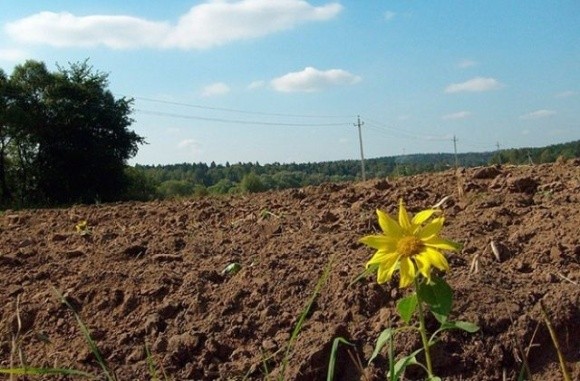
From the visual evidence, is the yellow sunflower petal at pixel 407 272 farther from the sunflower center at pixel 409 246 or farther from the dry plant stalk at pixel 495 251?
the dry plant stalk at pixel 495 251

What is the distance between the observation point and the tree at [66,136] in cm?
2569

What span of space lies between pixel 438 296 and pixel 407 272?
0.37 feet

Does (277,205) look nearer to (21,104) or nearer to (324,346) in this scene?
(324,346)

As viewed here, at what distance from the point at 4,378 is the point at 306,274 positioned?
1.16m

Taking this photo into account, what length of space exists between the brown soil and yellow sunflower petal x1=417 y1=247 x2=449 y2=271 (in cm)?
27

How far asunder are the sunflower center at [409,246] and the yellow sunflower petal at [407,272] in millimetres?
17

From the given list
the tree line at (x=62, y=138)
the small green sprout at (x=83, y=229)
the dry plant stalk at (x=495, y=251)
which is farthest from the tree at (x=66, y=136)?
the dry plant stalk at (x=495, y=251)

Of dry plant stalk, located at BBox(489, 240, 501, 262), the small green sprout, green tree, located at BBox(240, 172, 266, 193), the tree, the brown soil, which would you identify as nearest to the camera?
the brown soil

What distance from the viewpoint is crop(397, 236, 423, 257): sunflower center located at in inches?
59.5

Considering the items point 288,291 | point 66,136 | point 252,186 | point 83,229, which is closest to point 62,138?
point 66,136

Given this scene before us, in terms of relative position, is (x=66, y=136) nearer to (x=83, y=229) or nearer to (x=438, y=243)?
(x=83, y=229)

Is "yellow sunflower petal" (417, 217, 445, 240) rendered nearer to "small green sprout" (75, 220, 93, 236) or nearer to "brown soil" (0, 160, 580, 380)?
"brown soil" (0, 160, 580, 380)

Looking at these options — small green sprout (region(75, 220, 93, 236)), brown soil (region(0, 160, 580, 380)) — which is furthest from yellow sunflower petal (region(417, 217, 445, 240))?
small green sprout (region(75, 220, 93, 236))

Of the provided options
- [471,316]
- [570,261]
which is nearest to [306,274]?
[471,316]
